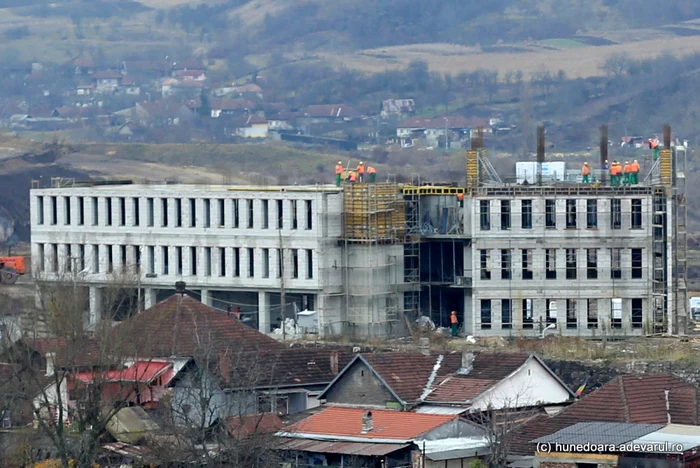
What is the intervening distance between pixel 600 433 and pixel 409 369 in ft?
37.1

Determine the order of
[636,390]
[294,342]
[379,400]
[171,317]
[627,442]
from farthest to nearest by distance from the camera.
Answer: [294,342] → [171,317] → [379,400] → [636,390] → [627,442]

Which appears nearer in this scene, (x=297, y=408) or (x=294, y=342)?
(x=297, y=408)

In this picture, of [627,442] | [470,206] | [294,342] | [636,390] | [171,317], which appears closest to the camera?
[627,442]

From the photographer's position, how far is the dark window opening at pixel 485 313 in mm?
83188

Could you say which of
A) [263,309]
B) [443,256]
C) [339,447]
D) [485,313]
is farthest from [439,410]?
[443,256]

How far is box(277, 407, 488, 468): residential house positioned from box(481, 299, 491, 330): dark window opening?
2787 centimetres

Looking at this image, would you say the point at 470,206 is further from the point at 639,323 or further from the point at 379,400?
the point at 379,400

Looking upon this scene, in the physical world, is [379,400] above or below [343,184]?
below

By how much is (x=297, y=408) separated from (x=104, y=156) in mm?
128727

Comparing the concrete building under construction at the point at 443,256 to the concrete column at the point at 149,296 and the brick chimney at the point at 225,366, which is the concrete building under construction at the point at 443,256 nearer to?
the concrete column at the point at 149,296

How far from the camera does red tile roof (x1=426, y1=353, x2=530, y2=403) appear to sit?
5697cm

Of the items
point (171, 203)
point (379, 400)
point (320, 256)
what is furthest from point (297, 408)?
point (171, 203)

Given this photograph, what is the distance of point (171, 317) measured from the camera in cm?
6316

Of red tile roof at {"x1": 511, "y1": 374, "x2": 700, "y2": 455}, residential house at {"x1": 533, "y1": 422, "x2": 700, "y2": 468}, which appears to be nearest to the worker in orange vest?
red tile roof at {"x1": 511, "y1": 374, "x2": 700, "y2": 455}
